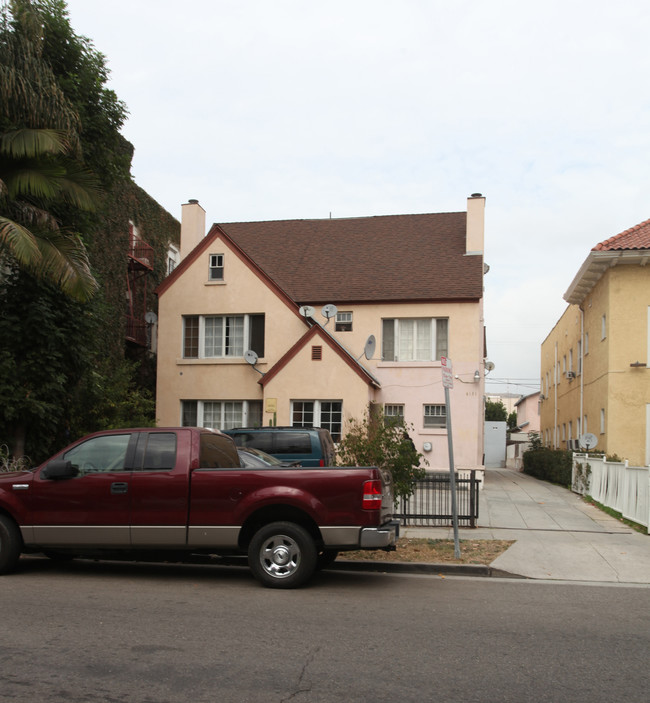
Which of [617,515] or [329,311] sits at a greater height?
[329,311]

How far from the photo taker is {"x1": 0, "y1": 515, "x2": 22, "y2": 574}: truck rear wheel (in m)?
8.95

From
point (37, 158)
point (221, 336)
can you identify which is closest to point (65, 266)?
point (37, 158)

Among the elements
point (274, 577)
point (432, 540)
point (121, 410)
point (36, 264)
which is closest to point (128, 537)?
point (274, 577)

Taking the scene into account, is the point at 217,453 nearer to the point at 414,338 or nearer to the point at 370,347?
the point at 370,347

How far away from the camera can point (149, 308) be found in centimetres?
2866

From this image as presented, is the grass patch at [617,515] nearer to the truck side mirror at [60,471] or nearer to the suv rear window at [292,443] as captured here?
the suv rear window at [292,443]

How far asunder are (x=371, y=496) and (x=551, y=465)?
64.8 feet

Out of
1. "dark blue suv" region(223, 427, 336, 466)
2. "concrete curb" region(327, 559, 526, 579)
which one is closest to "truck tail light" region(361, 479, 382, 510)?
"concrete curb" region(327, 559, 526, 579)

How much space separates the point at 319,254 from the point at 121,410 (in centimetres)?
958

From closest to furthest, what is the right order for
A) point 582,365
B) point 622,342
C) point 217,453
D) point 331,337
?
1. point 217,453
2. point 622,342
3. point 331,337
4. point 582,365

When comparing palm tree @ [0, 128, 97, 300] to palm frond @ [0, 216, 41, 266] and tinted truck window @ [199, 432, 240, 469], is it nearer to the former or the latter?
palm frond @ [0, 216, 41, 266]

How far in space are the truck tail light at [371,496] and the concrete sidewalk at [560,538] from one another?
109 inches

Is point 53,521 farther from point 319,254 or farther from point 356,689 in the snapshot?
point 319,254

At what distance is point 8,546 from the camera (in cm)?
895
